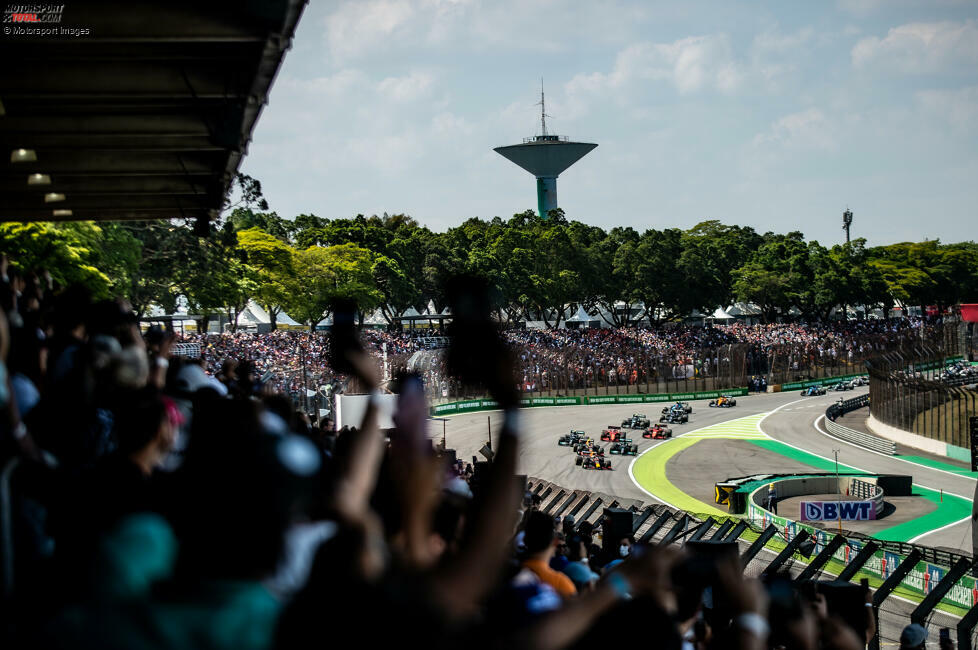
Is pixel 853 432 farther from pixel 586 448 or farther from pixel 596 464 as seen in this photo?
pixel 596 464

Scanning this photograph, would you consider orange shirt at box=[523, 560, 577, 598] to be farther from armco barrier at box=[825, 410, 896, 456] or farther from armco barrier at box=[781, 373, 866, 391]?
armco barrier at box=[781, 373, 866, 391]

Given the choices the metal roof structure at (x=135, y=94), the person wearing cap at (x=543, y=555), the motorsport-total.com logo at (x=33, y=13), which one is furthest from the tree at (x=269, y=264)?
the person wearing cap at (x=543, y=555)

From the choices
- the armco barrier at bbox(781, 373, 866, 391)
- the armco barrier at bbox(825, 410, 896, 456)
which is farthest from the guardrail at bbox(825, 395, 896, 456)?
the armco barrier at bbox(781, 373, 866, 391)

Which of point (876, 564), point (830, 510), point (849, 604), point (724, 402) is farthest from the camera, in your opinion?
point (724, 402)

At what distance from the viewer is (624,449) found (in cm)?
4638

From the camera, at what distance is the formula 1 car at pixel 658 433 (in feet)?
167

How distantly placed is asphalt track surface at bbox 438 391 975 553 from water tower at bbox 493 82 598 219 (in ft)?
250

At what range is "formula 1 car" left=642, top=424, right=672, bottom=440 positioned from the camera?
50812mm

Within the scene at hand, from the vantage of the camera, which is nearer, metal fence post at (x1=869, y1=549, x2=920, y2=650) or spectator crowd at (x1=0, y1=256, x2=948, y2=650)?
spectator crowd at (x1=0, y1=256, x2=948, y2=650)

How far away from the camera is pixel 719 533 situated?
16156mm

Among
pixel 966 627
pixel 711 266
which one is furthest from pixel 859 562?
pixel 711 266

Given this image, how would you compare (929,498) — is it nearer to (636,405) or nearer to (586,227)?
(636,405)

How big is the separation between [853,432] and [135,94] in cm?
4811

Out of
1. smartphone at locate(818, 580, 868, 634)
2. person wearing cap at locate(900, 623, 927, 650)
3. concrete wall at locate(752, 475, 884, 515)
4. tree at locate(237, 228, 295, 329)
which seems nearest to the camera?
smartphone at locate(818, 580, 868, 634)
